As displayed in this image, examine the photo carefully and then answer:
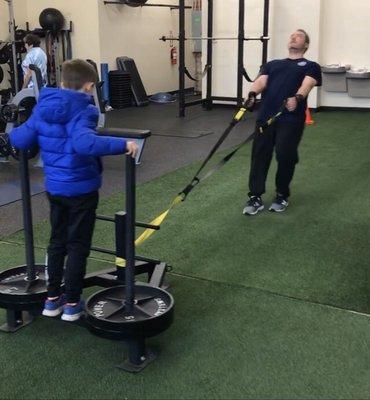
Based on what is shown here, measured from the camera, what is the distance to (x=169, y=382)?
2.17 meters

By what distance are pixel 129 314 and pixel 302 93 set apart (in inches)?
93.8

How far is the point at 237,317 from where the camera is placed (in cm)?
269

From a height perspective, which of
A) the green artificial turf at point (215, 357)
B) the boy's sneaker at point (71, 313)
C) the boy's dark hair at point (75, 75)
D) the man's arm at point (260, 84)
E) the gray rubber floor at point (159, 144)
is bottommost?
the gray rubber floor at point (159, 144)

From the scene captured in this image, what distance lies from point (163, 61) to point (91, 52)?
6.90ft

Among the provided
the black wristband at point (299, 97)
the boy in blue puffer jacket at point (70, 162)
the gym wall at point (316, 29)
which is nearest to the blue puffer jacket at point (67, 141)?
the boy in blue puffer jacket at point (70, 162)

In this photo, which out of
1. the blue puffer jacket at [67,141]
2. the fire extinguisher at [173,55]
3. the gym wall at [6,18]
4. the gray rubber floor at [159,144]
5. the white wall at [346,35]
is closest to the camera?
the blue puffer jacket at [67,141]

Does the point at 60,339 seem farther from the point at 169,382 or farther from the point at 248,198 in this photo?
the point at 248,198

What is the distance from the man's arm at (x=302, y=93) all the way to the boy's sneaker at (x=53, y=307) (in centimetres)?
227

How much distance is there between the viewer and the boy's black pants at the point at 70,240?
2.31 meters

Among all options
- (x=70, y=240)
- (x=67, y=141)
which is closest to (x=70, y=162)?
(x=67, y=141)

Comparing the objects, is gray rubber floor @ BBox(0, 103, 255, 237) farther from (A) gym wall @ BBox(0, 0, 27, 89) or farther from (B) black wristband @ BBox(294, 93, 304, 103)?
(A) gym wall @ BBox(0, 0, 27, 89)

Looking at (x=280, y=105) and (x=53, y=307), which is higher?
(x=280, y=105)

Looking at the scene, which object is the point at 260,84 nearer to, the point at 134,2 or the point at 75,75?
the point at 75,75

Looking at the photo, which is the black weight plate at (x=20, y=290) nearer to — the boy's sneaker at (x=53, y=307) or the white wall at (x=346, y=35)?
the boy's sneaker at (x=53, y=307)
